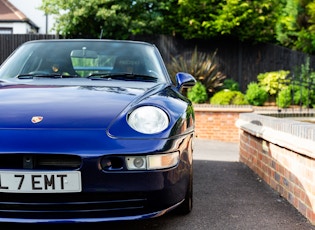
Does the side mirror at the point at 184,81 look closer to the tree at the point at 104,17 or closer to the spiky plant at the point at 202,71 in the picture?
the spiky plant at the point at 202,71

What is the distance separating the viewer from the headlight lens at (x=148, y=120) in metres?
2.68

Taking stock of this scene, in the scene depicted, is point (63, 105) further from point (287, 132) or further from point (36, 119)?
point (287, 132)

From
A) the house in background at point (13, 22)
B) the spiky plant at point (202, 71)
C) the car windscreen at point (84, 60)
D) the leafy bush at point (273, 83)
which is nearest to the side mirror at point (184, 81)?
the car windscreen at point (84, 60)

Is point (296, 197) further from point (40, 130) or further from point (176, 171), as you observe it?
point (40, 130)

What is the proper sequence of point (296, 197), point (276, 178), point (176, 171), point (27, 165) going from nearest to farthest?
point (27, 165) < point (176, 171) < point (296, 197) < point (276, 178)

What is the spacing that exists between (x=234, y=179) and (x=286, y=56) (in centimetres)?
1200

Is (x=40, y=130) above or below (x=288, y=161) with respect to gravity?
above

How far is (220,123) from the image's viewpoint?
37.2 feet

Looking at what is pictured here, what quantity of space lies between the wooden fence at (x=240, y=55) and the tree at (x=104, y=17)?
1.92 feet

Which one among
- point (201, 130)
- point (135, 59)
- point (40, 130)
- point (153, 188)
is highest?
point (135, 59)

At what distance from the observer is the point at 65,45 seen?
13.8 ft

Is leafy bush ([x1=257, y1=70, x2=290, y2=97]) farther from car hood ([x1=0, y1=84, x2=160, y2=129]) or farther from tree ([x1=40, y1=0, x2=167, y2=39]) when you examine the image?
car hood ([x1=0, y1=84, x2=160, y2=129])

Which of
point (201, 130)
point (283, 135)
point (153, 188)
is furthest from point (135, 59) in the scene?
point (201, 130)

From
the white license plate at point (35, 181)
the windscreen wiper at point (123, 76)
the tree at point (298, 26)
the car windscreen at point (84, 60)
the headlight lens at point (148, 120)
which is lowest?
the white license plate at point (35, 181)
